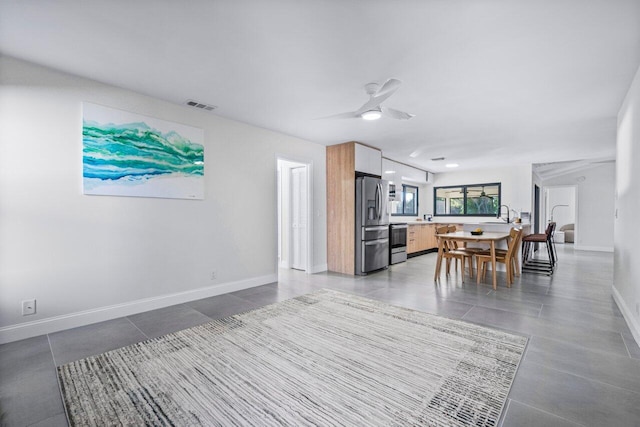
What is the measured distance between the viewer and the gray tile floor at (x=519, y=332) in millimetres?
1657

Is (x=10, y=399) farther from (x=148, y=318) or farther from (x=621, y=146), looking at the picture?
(x=621, y=146)

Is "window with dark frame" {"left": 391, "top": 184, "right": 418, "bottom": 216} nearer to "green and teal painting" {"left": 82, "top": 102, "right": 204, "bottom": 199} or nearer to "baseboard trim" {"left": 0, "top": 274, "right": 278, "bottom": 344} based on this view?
A: "baseboard trim" {"left": 0, "top": 274, "right": 278, "bottom": 344}

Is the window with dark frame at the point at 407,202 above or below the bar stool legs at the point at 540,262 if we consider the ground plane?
above

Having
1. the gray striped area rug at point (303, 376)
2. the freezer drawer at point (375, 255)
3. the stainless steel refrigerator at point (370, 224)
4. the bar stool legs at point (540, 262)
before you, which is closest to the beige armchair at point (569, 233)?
the bar stool legs at point (540, 262)

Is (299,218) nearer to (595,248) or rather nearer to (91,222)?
(91,222)

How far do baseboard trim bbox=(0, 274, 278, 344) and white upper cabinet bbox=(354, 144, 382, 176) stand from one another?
3019 millimetres

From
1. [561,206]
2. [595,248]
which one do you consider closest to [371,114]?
[595,248]

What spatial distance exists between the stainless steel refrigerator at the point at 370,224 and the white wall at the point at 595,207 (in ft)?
23.7

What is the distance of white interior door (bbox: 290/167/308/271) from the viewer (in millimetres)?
5557

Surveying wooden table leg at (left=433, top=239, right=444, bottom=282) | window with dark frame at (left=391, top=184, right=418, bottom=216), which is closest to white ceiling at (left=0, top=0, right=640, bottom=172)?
wooden table leg at (left=433, top=239, right=444, bottom=282)

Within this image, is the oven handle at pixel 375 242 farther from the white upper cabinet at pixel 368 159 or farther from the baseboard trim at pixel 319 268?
the white upper cabinet at pixel 368 159

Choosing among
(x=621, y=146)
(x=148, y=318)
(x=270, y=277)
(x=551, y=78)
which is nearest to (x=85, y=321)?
(x=148, y=318)

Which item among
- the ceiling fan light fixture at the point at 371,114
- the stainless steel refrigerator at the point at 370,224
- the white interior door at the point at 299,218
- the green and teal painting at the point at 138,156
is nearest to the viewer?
the green and teal painting at the point at 138,156

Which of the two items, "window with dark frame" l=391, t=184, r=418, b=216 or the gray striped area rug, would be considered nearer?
the gray striped area rug
